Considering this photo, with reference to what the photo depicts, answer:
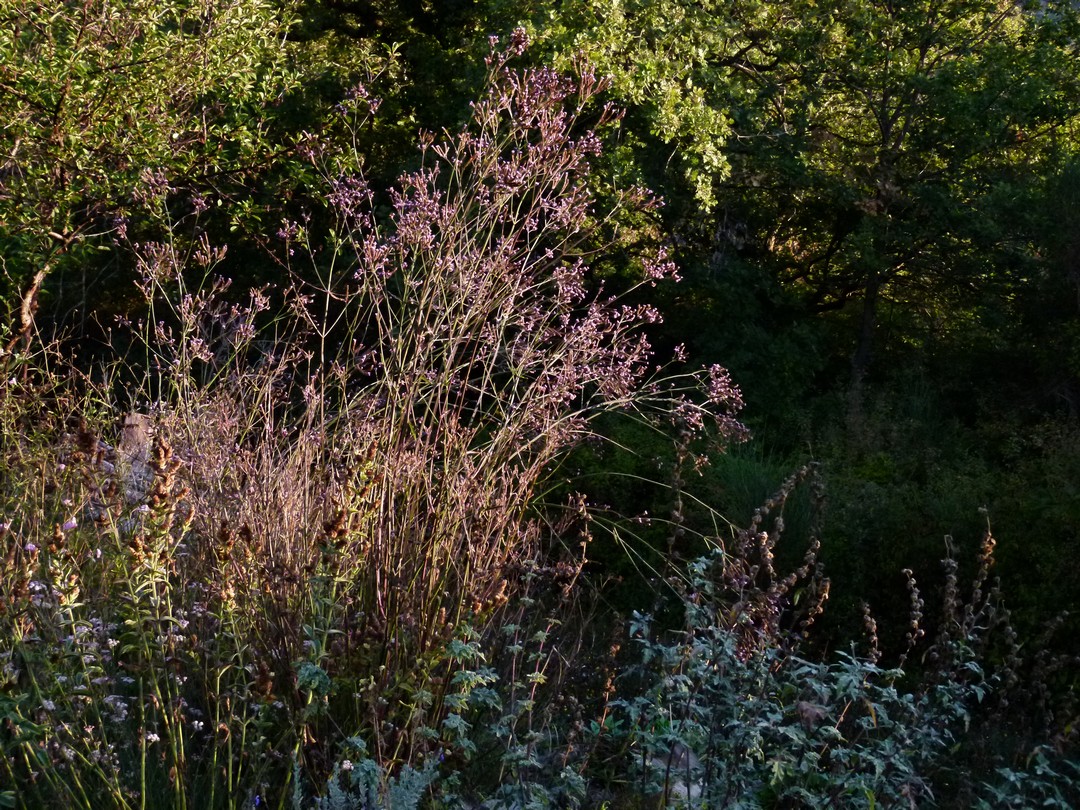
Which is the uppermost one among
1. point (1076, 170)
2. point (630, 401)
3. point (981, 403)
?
point (1076, 170)

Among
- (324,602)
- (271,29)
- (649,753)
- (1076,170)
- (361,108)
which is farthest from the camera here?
(361,108)

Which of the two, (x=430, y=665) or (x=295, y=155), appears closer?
(x=430, y=665)

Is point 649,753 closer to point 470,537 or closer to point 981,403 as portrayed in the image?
point 470,537

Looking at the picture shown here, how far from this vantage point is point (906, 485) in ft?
23.1

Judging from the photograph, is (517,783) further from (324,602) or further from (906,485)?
(906,485)

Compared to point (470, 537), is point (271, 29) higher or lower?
higher

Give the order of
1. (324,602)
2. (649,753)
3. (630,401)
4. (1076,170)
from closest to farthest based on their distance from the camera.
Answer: (324,602)
(649,753)
(630,401)
(1076,170)

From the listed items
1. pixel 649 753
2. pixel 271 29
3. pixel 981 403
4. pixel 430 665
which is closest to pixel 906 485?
pixel 981 403

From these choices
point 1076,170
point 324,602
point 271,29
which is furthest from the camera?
point 1076,170

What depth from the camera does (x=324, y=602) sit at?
329cm

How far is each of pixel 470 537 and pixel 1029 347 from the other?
764cm

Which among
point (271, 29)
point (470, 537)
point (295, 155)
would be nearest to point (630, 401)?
point (470, 537)

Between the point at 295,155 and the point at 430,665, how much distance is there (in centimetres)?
717

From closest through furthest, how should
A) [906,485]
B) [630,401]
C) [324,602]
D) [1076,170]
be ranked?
[324,602] → [630,401] → [906,485] → [1076,170]
